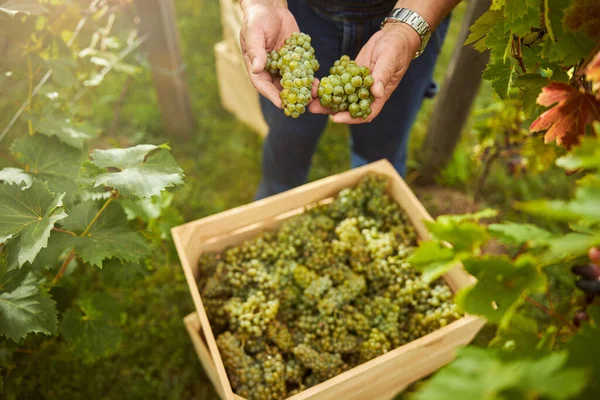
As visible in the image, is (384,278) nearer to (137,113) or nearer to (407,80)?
(407,80)

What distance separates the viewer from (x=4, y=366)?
1550 millimetres

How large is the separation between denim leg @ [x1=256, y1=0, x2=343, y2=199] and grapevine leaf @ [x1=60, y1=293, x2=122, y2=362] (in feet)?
3.18

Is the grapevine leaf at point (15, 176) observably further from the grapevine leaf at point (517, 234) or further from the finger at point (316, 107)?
the grapevine leaf at point (517, 234)

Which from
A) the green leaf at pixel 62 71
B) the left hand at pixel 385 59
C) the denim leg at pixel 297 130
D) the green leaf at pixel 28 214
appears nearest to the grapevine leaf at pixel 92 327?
the green leaf at pixel 28 214

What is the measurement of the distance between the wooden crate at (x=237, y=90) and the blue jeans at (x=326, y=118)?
0.59 m

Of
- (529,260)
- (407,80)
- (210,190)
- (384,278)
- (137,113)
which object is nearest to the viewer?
(529,260)

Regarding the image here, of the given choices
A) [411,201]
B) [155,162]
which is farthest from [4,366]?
[411,201]

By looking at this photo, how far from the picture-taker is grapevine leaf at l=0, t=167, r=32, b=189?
1.48 m

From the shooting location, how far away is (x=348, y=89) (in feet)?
4.66

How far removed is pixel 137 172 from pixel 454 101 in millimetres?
1638

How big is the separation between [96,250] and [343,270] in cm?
84

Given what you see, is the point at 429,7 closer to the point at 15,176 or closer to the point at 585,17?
the point at 585,17

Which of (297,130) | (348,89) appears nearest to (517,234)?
(348,89)

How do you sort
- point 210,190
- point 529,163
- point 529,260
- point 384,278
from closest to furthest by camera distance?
point 529,260 → point 384,278 → point 529,163 → point 210,190
